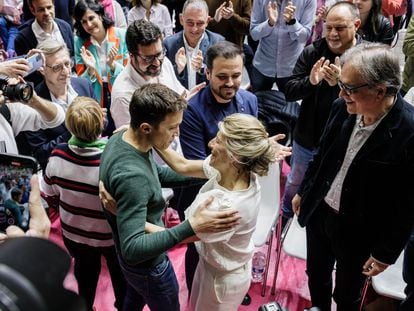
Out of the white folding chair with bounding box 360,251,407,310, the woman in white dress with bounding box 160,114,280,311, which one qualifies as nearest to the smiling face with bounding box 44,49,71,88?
the woman in white dress with bounding box 160,114,280,311

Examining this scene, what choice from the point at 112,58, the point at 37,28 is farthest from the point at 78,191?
the point at 37,28

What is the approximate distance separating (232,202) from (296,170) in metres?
1.32

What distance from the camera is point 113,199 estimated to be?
1.60 metres

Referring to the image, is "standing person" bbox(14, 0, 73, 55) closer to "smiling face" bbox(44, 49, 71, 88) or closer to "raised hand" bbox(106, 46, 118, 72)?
"raised hand" bbox(106, 46, 118, 72)

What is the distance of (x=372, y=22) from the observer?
3156 mm

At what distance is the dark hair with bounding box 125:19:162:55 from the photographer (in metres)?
2.38

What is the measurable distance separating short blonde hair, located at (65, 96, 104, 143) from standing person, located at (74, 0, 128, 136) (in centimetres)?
117

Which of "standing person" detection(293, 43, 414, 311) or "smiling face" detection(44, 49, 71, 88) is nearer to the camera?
"standing person" detection(293, 43, 414, 311)

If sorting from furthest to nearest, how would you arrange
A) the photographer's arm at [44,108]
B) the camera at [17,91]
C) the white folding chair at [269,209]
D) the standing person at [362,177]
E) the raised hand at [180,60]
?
the raised hand at [180,60] < the white folding chair at [269,209] < the photographer's arm at [44,108] < the camera at [17,91] < the standing person at [362,177]

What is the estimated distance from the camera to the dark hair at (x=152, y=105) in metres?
1.62

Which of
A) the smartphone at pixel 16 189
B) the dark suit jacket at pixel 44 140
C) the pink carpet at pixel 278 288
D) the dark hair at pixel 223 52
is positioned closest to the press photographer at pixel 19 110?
the dark suit jacket at pixel 44 140

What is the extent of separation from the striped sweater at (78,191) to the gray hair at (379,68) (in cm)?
109

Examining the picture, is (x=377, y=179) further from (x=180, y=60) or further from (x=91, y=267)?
(x=180, y=60)

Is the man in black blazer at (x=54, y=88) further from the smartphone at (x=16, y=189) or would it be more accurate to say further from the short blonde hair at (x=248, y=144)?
the short blonde hair at (x=248, y=144)
